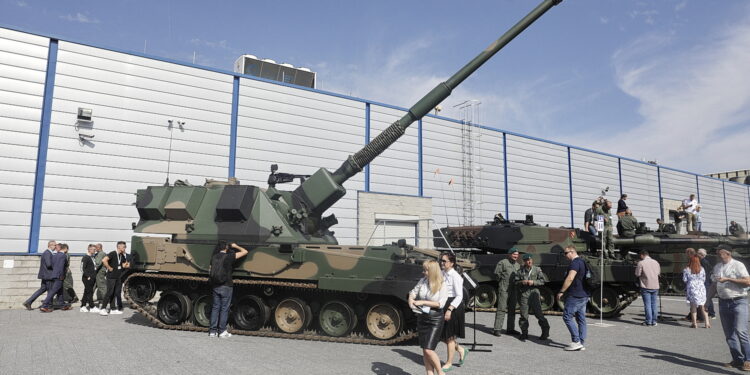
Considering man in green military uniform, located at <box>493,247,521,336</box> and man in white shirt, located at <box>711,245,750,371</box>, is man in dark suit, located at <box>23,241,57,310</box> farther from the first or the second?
man in white shirt, located at <box>711,245,750,371</box>

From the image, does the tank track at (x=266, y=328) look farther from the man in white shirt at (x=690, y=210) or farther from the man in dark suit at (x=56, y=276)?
the man in white shirt at (x=690, y=210)

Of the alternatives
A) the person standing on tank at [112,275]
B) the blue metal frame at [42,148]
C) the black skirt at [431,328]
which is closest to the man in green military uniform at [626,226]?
the black skirt at [431,328]

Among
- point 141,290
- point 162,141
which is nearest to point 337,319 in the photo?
point 141,290

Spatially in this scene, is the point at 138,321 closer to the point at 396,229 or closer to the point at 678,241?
the point at 396,229

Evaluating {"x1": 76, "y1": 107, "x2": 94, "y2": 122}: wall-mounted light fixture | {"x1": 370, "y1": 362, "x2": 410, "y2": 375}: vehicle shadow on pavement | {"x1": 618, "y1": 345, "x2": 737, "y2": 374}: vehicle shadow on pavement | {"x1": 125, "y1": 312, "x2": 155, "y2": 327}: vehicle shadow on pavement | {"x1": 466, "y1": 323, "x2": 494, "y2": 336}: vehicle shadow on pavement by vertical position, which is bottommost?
{"x1": 125, "y1": 312, "x2": 155, "y2": 327}: vehicle shadow on pavement

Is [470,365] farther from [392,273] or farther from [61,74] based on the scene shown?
[61,74]

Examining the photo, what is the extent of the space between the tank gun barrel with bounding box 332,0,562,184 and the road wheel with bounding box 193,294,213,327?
353 cm

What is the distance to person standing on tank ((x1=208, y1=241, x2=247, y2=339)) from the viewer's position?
8961 millimetres

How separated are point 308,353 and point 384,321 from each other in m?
1.59

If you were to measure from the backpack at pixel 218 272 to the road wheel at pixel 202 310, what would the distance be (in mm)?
1167

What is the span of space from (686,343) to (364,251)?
5832mm

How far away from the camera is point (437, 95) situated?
32.2 feet

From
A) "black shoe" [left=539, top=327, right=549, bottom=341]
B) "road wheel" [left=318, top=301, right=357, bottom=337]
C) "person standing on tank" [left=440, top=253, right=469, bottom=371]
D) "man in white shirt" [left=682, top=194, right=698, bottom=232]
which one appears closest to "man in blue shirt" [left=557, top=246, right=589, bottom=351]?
"black shoe" [left=539, top=327, right=549, bottom=341]

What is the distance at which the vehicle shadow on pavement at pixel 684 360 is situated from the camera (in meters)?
6.80
